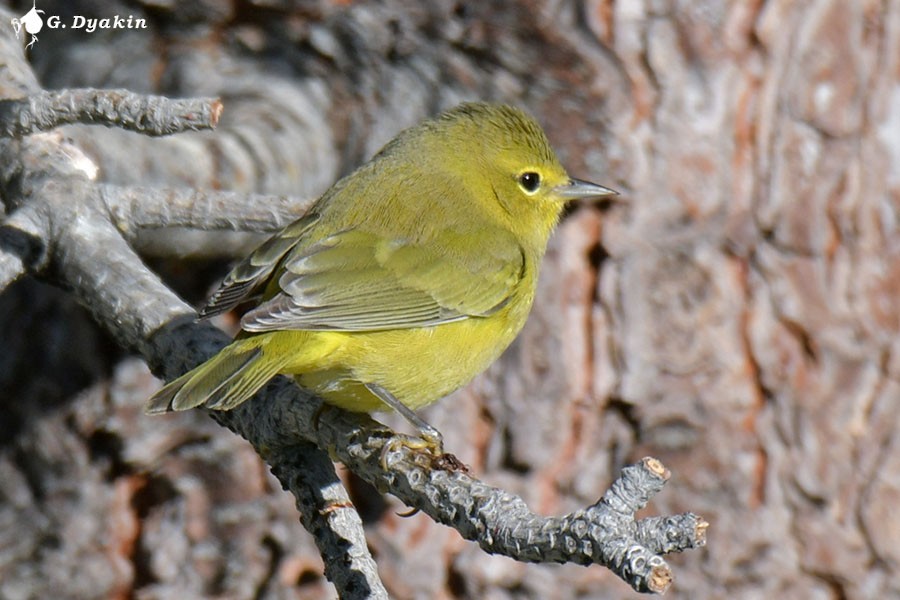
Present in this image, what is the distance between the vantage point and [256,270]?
331cm

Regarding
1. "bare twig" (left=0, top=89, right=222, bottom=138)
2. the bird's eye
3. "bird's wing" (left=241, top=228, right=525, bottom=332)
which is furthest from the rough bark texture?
"bare twig" (left=0, top=89, right=222, bottom=138)

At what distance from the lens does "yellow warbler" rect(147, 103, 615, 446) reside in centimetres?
301

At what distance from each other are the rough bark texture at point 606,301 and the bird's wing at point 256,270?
2.26 feet

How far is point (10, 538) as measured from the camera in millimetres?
4555

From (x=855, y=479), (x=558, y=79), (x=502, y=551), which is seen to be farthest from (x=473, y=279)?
(x=855, y=479)

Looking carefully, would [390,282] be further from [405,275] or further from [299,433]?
[299,433]

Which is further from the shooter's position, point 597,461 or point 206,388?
point 597,461

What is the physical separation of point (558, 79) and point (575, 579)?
73.1 inches

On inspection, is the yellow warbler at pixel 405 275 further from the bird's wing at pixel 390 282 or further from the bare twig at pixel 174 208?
the bare twig at pixel 174 208

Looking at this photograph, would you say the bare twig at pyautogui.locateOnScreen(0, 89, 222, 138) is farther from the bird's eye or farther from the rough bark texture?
the bird's eye

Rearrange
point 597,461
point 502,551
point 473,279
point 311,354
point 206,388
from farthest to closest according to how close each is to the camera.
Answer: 1. point 597,461
2. point 473,279
3. point 311,354
4. point 206,388
5. point 502,551

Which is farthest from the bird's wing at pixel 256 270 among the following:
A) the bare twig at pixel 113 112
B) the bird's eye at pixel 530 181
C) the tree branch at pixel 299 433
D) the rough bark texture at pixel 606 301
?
the bird's eye at pixel 530 181

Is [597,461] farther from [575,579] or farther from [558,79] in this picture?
[558,79]

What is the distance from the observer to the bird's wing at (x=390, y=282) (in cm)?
308
